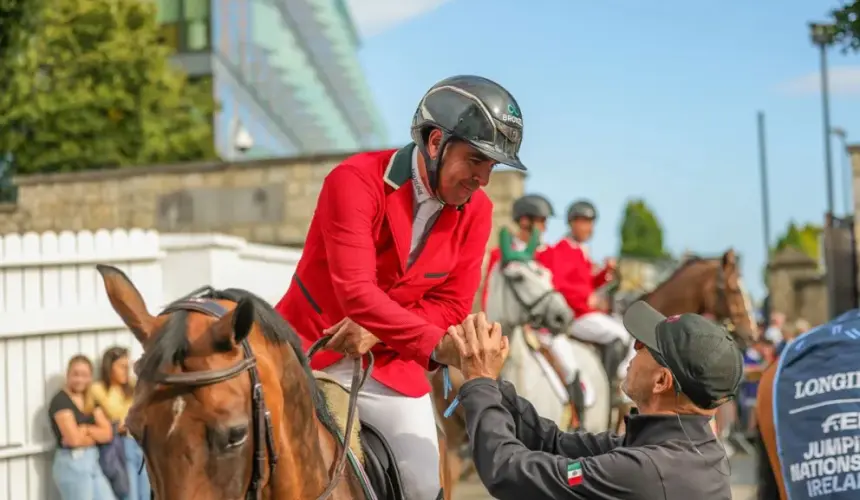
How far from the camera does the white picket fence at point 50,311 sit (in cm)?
933

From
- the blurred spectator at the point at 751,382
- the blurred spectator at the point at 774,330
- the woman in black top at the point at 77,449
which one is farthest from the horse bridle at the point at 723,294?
the blurred spectator at the point at 774,330

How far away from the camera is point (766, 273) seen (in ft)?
98.8

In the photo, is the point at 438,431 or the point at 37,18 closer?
the point at 438,431

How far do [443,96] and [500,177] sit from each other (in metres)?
13.5

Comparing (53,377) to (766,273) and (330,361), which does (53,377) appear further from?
(766,273)

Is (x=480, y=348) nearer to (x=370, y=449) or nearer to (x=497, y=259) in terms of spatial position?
(x=370, y=449)

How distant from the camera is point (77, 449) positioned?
359 inches

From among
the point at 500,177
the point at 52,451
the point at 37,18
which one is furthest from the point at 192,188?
the point at 52,451

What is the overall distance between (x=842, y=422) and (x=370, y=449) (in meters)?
1.61

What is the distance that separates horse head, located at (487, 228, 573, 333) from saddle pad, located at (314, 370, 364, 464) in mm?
6362

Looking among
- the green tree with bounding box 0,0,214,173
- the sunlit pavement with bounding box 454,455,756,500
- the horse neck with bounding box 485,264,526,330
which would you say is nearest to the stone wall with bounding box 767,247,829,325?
the green tree with bounding box 0,0,214,173

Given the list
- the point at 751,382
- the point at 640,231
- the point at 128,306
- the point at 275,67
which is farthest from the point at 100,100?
the point at 640,231

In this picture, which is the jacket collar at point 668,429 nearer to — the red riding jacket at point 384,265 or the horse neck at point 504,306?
the red riding jacket at point 384,265

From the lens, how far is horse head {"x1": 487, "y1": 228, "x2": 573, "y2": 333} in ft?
34.7
